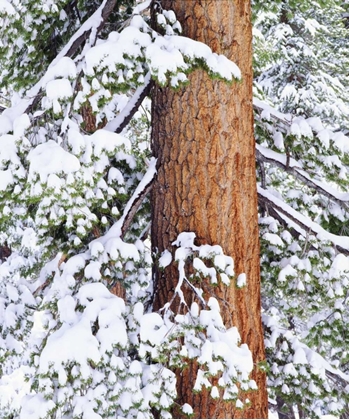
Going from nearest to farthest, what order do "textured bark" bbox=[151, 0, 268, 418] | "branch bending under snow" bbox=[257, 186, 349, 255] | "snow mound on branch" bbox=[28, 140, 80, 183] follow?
"snow mound on branch" bbox=[28, 140, 80, 183]
"textured bark" bbox=[151, 0, 268, 418]
"branch bending under snow" bbox=[257, 186, 349, 255]

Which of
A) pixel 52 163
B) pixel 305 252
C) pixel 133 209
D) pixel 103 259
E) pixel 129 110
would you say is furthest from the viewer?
pixel 305 252

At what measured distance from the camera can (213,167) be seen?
309 centimetres

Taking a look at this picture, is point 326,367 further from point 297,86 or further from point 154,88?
point 297,86

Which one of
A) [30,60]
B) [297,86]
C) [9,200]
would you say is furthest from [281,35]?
[9,200]

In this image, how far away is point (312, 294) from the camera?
3945 millimetres

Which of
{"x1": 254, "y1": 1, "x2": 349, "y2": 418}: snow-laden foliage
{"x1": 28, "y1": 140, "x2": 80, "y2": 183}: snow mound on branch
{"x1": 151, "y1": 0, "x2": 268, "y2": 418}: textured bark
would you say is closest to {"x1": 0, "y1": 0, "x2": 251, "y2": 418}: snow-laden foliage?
{"x1": 28, "y1": 140, "x2": 80, "y2": 183}: snow mound on branch

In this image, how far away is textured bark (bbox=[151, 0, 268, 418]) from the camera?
9.98ft

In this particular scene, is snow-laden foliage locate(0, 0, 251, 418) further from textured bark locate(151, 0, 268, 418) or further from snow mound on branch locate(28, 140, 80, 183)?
textured bark locate(151, 0, 268, 418)

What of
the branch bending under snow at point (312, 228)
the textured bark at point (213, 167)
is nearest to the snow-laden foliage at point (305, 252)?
the branch bending under snow at point (312, 228)

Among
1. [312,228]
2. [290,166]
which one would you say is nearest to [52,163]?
[290,166]

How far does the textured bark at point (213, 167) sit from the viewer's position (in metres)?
3.04

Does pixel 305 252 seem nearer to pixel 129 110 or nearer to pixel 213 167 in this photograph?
pixel 213 167

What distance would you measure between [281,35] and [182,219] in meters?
9.97

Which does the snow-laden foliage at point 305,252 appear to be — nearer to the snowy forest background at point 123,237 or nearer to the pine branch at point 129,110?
the snowy forest background at point 123,237
